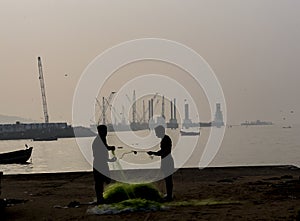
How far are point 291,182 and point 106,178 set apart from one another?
7545mm

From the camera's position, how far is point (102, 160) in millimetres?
12148

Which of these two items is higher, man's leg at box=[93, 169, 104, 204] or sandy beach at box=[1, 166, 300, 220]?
man's leg at box=[93, 169, 104, 204]

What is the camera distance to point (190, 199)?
45.0 ft

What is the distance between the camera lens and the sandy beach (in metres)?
11.1

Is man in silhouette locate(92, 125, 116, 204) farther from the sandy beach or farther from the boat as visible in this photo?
the boat

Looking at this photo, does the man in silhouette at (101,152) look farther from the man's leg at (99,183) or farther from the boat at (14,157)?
the boat at (14,157)

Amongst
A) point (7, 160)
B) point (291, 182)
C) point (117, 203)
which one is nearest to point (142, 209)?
point (117, 203)

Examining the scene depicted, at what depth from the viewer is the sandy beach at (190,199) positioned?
1107 centimetres

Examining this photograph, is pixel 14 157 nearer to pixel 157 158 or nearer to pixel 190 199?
pixel 157 158

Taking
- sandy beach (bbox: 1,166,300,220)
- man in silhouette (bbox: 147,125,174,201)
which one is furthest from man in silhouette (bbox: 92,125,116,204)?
man in silhouette (bbox: 147,125,174,201)

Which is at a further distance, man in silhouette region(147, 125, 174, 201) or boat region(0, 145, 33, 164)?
boat region(0, 145, 33, 164)

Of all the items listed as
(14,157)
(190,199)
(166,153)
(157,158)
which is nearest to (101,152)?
(166,153)

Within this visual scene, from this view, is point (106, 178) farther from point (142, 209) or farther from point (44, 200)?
point (44, 200)

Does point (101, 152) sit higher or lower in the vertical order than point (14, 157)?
higher
